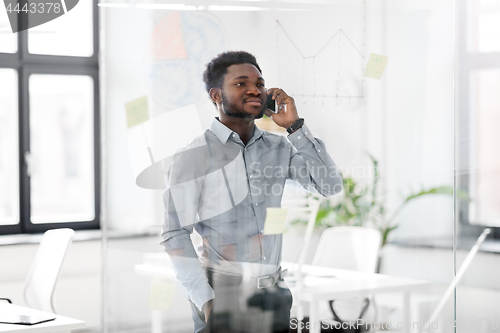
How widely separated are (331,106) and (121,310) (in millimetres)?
961

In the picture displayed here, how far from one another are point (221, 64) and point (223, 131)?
0.64 feet

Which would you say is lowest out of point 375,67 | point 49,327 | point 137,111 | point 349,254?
point 49,327

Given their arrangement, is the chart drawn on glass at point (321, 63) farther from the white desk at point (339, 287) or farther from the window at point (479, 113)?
the white desk at point (339, 287)

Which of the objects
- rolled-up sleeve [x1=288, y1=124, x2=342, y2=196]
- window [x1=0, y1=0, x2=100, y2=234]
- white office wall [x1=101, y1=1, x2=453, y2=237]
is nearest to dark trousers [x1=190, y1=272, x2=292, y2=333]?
rolled-up sleeve [x1=288, y1=124, x2=342, y2=196]

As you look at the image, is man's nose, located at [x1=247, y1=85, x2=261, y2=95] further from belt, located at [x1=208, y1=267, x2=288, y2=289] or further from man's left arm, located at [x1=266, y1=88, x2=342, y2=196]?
belt, located at [x1=208, y1=267, x2=288, y2=289]

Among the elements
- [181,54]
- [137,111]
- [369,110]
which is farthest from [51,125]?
[369,110]

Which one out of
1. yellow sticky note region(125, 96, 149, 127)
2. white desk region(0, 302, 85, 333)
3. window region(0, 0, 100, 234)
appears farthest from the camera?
window region(0, 0, 100, 234)

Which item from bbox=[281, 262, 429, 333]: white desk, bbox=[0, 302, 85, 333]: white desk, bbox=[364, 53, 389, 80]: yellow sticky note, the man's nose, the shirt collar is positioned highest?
bbox=[364, 53, 389, 80]: yellow sticky note

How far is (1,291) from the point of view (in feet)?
11.2

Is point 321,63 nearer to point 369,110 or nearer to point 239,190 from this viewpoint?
point 369,110

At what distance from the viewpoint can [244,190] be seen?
1581 mm

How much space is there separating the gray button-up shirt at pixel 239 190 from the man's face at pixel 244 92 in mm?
58

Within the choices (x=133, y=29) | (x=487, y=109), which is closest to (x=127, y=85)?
(x=133, y=29)

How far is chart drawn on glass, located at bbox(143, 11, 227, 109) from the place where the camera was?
Answer: 161 cm
